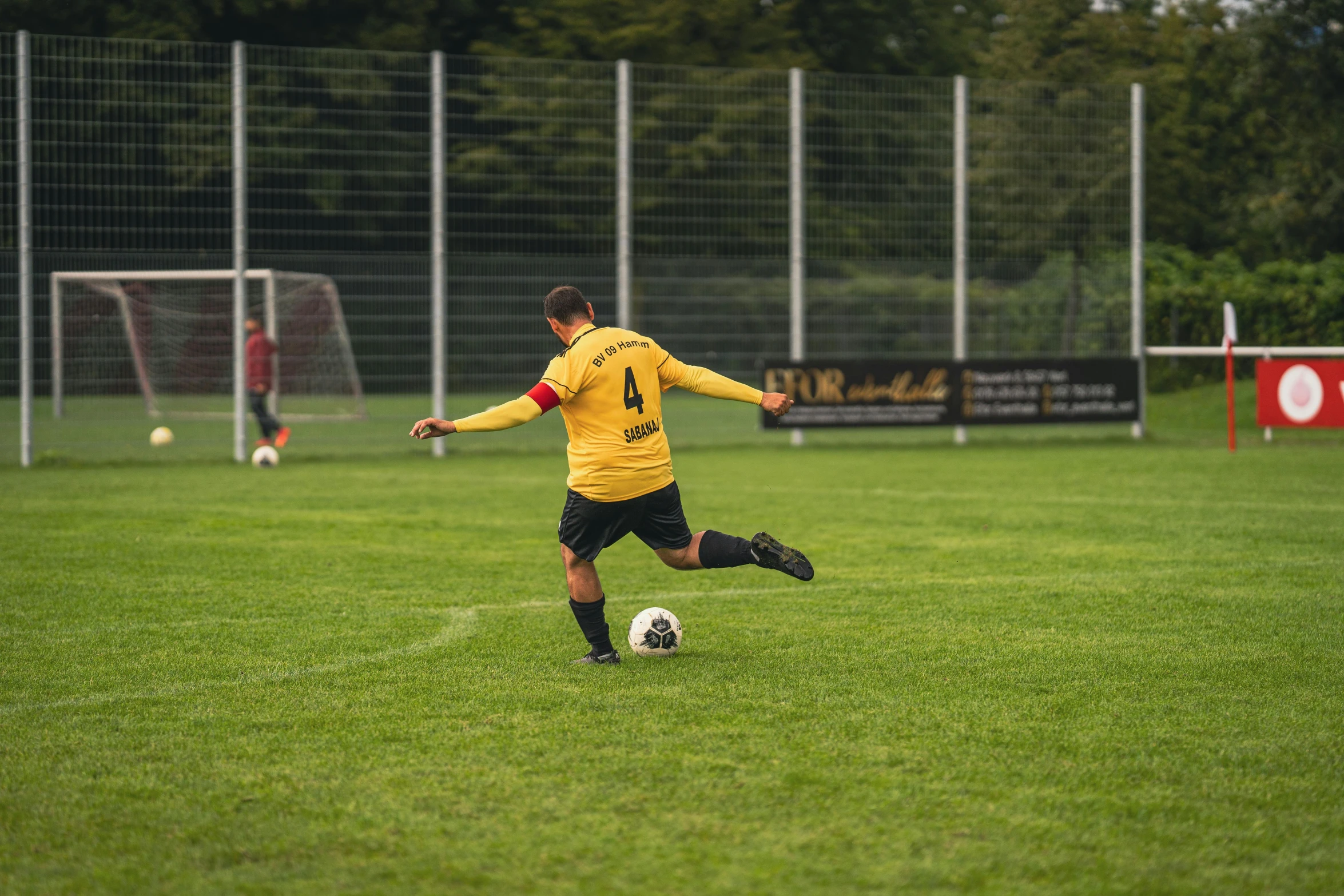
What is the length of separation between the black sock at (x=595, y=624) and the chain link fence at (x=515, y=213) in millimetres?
13140

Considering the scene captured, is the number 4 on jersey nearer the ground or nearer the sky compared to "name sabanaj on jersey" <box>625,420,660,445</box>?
nearer the sky

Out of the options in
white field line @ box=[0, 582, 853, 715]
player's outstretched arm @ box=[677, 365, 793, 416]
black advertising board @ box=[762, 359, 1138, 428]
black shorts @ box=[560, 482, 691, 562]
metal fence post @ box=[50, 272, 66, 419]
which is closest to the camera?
white field line @ box=[0, 582, 853, 715]

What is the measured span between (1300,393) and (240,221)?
15.0 m

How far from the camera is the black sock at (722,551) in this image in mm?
6480

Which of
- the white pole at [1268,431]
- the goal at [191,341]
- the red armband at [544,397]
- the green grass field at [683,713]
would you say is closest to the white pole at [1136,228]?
the white pole at [1268,431]

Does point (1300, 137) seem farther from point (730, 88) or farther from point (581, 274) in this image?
point (581, 274)

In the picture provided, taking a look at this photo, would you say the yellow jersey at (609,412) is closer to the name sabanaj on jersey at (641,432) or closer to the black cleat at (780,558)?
the name sabanaj on jersey at (641,432)

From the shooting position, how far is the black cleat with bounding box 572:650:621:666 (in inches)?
248

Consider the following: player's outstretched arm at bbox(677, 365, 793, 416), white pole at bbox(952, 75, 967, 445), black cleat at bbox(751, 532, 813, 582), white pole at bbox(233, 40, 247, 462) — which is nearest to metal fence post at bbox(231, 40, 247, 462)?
white pole at bbox(233, 40, 247, 462)

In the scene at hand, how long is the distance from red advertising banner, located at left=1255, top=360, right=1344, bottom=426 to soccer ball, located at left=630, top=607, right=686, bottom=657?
1498cm

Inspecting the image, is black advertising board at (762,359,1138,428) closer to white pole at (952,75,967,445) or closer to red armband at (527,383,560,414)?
white pole at (952,75,967,445)

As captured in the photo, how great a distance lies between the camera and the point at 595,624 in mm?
6293

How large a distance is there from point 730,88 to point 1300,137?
69.9ft

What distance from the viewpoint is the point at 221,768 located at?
4680 millimetres
